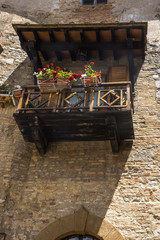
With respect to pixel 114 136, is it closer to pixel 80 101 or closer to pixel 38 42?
pixel 80 101

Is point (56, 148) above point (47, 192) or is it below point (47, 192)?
above

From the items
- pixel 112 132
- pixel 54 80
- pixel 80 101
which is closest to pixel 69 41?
pixel 54 80

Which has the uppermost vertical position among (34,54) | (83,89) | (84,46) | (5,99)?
(84,46)

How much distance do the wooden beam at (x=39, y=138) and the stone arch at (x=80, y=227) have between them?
202 centimetres

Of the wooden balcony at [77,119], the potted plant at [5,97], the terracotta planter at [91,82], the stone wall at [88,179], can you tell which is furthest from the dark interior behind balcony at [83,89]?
the potted plant at [5,97]

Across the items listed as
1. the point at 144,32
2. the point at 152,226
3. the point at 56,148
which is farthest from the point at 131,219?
the point at 144,32

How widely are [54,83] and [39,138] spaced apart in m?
1.52

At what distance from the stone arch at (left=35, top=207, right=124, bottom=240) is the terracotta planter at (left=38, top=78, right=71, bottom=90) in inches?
128

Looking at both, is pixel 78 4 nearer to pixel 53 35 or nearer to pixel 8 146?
pixel 53 35

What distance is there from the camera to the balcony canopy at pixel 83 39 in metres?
10.6

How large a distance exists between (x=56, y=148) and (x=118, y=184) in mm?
2070

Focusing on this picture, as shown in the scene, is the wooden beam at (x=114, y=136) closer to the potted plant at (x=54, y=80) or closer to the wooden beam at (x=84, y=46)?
the potted plant at (x=54, y=80)

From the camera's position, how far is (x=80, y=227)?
8.60 meters

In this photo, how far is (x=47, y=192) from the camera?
9.23m
